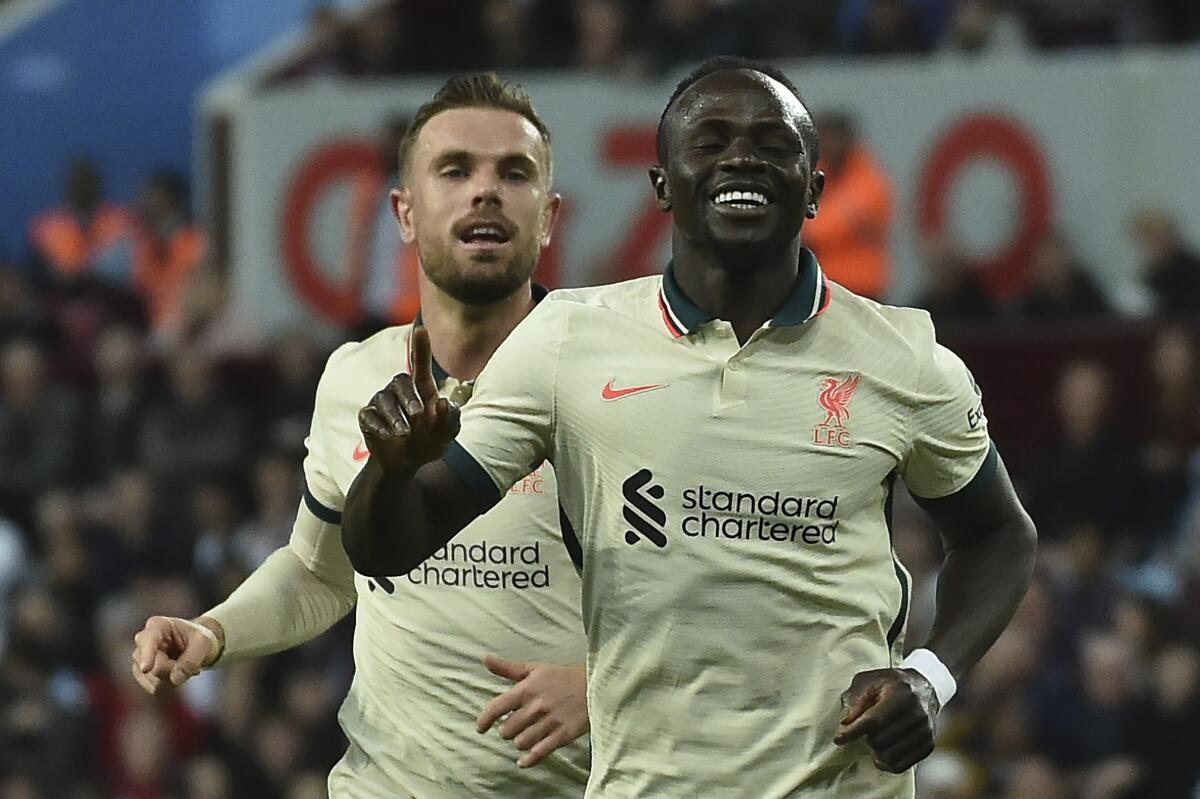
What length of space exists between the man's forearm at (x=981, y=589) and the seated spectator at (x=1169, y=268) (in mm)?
7279

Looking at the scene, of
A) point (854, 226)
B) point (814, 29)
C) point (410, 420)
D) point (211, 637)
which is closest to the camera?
point (410, 420)

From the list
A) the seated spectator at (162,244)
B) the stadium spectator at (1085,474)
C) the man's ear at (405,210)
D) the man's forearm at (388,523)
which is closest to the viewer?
the man's forearm at (388,523)

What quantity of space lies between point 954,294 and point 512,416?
7806mm

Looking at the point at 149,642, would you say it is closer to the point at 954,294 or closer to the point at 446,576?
the point at 446,576

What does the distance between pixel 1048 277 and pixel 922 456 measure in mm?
7624

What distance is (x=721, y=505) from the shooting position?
3777mm

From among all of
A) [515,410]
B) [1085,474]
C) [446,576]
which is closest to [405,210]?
[446,576]

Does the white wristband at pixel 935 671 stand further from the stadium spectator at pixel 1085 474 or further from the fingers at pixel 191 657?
the stadium spectator at pixel 1085 474

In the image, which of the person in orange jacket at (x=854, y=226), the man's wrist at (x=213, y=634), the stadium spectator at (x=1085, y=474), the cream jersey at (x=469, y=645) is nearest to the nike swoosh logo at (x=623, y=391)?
the cream jersey at (x=469, y=645)

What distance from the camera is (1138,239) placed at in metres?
11.5

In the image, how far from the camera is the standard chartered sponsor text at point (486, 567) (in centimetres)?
472

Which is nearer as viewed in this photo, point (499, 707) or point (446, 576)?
point (499, 707)

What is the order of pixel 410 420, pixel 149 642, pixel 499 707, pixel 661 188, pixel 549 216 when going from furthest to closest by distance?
pixel 549 216 → pixel 149 642 → pixel 499 707 → pixel 661 188 → pixel 410 420

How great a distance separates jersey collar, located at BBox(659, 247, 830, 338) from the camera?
3.88m
